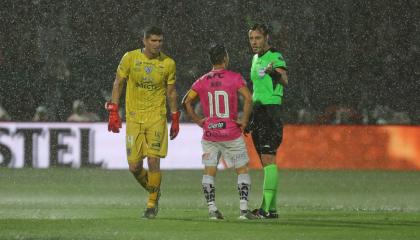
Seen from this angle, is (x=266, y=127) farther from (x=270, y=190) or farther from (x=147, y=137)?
(x=147, y=137)

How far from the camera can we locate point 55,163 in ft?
81.7

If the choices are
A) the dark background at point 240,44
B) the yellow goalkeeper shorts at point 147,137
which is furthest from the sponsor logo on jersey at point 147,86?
the dark background at point 240,44

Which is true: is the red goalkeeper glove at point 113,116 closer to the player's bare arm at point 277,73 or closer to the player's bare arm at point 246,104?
the player's bare arm at point 246,104

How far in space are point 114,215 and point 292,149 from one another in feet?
41.4

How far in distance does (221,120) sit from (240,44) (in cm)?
1908

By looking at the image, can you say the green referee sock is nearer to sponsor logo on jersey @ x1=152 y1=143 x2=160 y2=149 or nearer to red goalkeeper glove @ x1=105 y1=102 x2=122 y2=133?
sponsor logo on jersey @ x1=152 y1=143 x2=160 y2=149

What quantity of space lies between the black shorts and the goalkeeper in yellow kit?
0.88 meters

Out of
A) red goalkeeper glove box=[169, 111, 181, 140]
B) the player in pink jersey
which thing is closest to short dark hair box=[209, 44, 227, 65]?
the player in pink jersey

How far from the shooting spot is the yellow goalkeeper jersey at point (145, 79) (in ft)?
41.2

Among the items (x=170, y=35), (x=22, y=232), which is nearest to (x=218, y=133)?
(x=22, y=232)

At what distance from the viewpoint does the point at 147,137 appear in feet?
41.8

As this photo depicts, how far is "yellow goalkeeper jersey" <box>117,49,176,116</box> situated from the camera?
1255cm

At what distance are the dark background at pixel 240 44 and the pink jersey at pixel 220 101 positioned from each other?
53.3ft

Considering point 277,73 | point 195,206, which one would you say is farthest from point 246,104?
point 195,206
